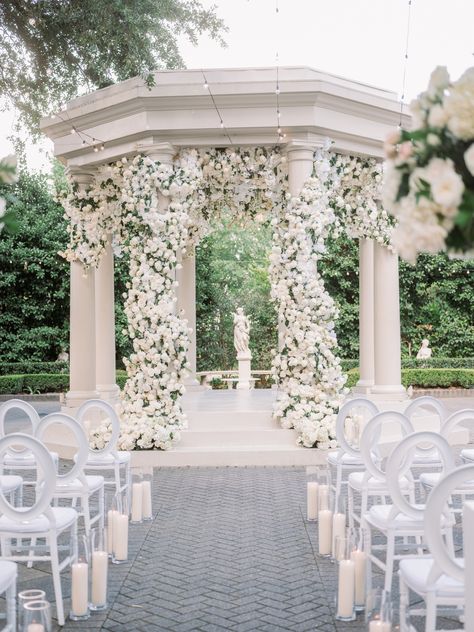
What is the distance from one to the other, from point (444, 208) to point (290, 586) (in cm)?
393

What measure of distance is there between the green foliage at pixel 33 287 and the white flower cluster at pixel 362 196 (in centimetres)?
1424

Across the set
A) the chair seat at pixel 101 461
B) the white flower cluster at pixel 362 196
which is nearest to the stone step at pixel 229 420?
the white flower cluster at pixel 362 196

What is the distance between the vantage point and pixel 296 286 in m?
11.1

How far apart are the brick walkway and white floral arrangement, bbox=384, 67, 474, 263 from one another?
305 centimetres

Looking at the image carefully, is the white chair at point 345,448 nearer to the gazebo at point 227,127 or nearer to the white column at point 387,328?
the gazebo at point 227,127

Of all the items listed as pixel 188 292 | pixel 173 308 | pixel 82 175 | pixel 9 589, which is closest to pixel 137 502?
pixel 9 589

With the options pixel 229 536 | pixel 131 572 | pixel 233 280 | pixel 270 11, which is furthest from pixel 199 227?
pixel 233 280

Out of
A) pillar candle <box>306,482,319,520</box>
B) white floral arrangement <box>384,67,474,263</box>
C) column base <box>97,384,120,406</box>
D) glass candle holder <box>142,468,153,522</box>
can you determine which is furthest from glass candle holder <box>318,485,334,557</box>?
column base <box>97,384,120,406</box>

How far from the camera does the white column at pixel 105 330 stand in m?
13.8

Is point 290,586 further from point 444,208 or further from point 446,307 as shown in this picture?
point 446,307

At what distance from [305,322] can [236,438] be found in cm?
196

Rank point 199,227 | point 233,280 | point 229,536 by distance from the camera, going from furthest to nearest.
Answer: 1. point 233,280
2. point 199,227
3. point 229,536

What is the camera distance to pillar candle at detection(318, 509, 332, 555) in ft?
20.4

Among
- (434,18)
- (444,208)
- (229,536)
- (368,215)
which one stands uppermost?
(434,18)
